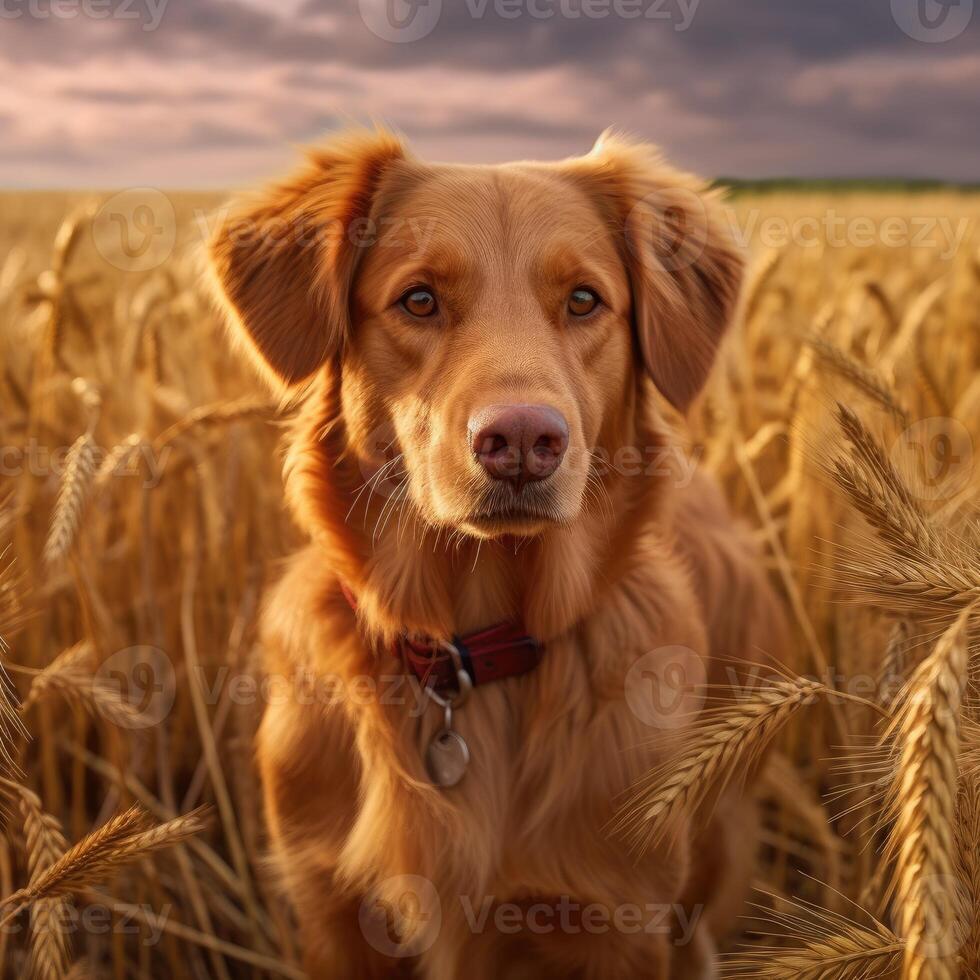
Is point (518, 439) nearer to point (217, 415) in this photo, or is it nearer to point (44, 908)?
point (44, 908)

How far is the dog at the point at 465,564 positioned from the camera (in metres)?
2.28

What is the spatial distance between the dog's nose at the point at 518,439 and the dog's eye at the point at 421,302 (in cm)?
47

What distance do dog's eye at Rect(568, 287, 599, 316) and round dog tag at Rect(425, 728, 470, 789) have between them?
1100 millimetres

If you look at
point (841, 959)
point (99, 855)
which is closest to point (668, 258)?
point (841, 959)

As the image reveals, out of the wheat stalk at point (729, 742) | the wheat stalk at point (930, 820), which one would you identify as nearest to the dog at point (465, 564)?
the wheat stalk at point (729, 742)

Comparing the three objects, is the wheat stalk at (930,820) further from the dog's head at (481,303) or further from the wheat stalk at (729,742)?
the dog's head at (481,303)

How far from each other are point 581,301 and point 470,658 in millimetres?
949

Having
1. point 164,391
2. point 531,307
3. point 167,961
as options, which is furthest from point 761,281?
point 167,961

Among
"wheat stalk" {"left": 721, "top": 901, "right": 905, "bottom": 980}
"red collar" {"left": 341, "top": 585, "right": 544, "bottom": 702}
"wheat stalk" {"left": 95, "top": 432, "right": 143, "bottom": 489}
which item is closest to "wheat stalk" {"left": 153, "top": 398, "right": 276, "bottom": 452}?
"wheat stalk" {"left": 95, "top": 432, "right": 143, "bottom": 489}

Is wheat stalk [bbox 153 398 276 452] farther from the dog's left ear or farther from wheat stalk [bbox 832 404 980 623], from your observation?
wheat stalk [bbox 832 404 980 623]

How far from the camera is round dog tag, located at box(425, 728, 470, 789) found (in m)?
2.35

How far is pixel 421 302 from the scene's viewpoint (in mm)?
2352

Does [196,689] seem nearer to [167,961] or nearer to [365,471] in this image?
[167,961]

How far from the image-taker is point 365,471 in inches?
96.5
